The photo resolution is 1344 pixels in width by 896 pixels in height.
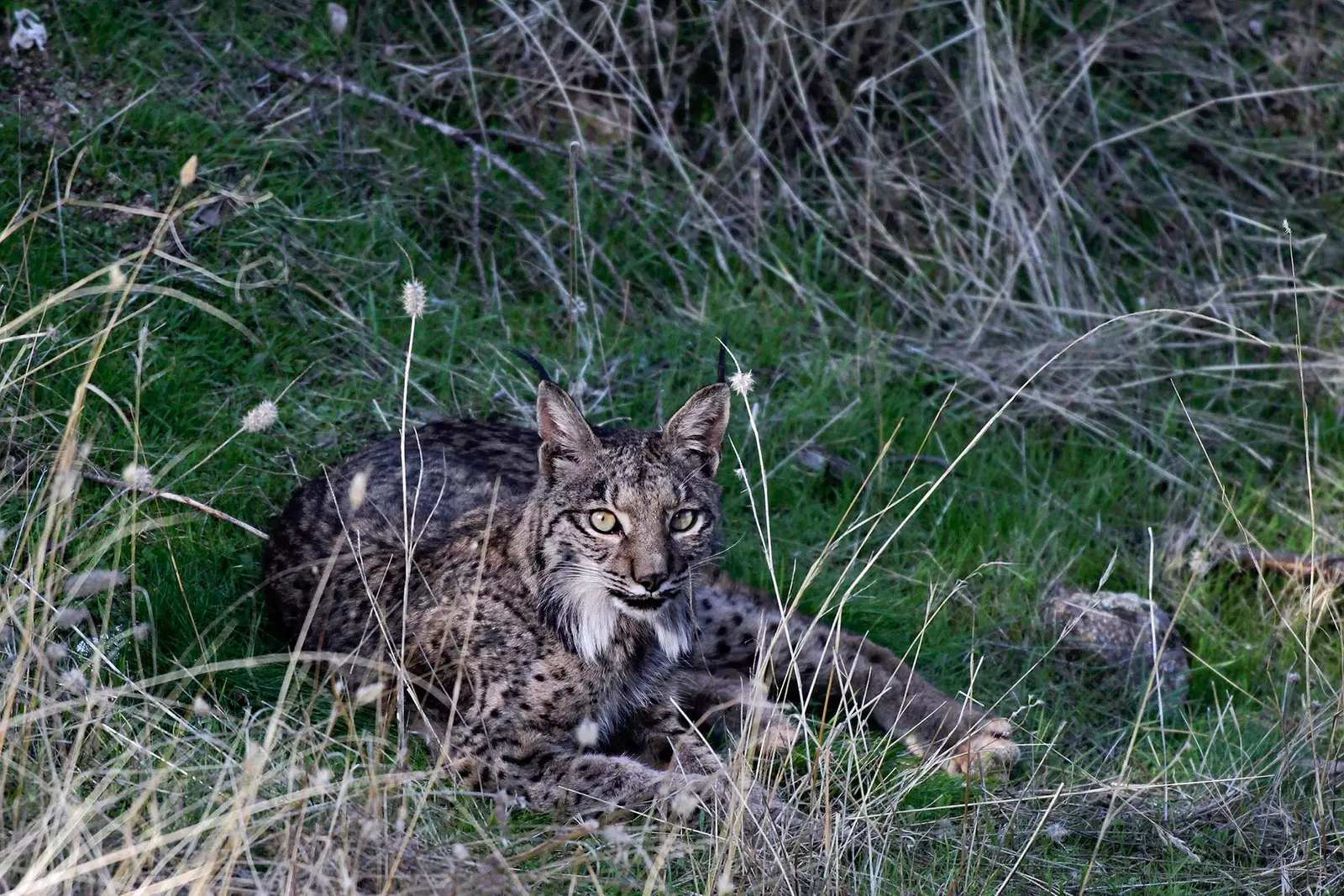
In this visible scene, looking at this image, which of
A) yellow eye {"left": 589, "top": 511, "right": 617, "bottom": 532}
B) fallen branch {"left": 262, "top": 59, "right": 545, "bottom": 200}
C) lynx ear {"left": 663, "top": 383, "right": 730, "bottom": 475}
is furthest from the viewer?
fallen branch {"left": 262, "top": 59, "right": 545, "bottom": 200}

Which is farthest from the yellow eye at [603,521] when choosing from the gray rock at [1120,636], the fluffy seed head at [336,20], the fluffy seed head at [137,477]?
the fluffy seed head at [336,20]

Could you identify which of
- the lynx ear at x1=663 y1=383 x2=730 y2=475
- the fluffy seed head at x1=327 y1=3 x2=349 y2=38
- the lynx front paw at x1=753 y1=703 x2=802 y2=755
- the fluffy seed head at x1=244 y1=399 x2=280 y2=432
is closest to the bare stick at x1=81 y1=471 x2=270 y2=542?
the fluffy seed head at x1=244 y1=399 x2=280 y2=432

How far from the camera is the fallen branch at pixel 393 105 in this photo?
6336 millimetres

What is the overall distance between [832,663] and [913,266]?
8.35ft

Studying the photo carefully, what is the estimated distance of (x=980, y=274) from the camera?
671 centimetres

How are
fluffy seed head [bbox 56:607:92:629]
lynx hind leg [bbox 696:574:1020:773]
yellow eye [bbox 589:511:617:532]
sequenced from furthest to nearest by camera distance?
lynx hind leg [bbox 696:574:1020:773] → yellow eye [bbox 589:511:617:532] → fluffy seed head [bbox 56:607:92:629]

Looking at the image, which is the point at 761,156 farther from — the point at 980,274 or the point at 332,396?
the point at 332,396

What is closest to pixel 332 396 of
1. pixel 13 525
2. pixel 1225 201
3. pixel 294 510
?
pixel 294 510

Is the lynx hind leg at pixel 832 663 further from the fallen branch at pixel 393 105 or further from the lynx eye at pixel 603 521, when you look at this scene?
the fallen branch at pixel 393 105

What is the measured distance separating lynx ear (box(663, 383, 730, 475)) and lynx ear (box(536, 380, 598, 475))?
24 cm

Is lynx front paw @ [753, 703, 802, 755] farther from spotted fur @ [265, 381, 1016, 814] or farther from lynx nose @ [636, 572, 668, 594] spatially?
lynx nose @ [636, 572, 668, 594]

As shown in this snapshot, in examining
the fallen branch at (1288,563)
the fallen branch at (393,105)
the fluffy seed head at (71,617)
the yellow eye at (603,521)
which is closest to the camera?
the fluffy seed head at (71,617)

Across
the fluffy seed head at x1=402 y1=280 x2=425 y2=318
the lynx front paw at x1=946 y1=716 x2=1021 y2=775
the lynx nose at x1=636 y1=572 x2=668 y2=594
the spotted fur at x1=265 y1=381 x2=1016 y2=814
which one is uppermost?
the fluffy seed head at x1=402 y1=280 x2=425 y2=318

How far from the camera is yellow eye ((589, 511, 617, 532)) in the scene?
413cm
